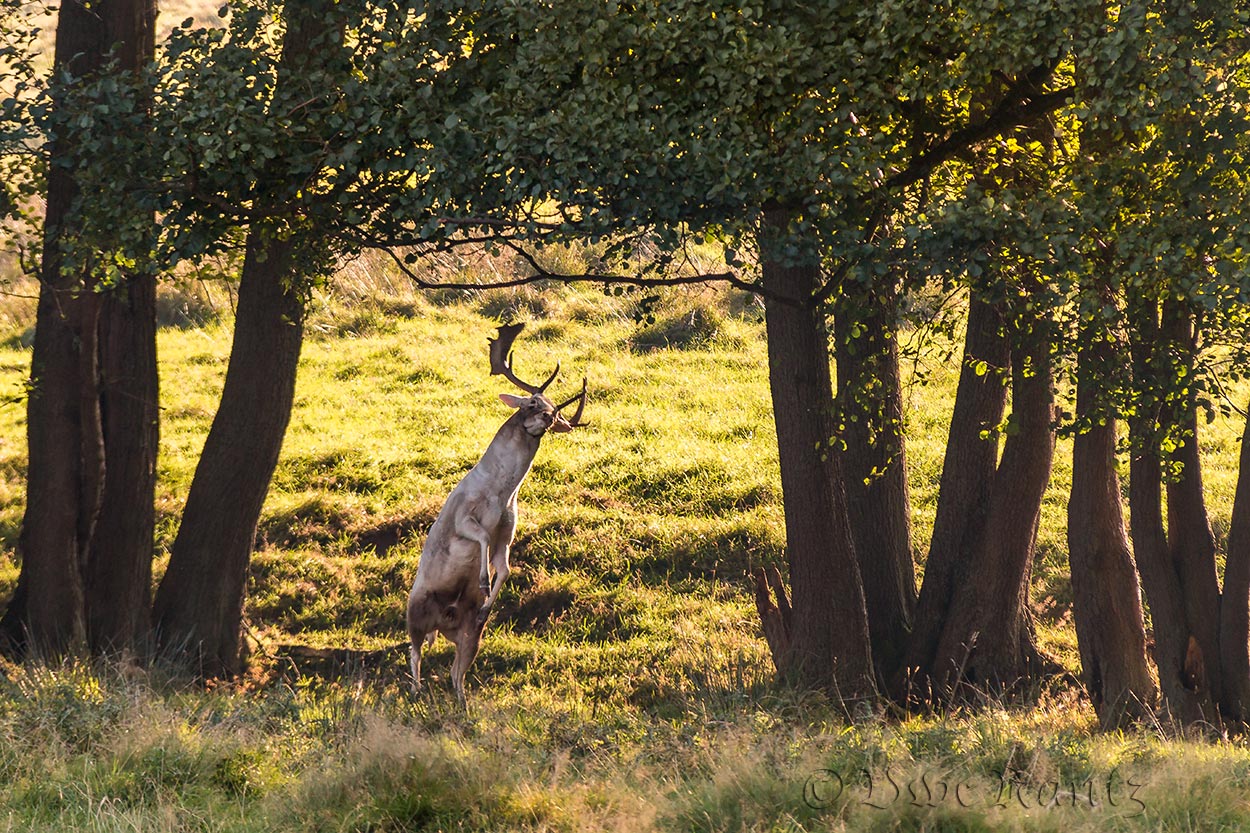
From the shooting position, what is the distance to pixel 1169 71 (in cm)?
760

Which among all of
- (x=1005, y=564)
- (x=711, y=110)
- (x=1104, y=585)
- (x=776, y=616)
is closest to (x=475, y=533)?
(x=711, y=110)

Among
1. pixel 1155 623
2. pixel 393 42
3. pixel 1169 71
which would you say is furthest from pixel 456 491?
pixel 1155 623

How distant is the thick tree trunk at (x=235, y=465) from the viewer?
451 inches

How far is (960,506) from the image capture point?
487 inches

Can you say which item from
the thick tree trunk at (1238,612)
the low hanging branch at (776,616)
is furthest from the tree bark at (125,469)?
the thick tree trunk at (1238,612)

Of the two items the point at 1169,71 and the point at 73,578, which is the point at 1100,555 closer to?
the point at 1169,71

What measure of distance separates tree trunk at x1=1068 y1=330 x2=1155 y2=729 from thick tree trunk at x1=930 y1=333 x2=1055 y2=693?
0.41 meters

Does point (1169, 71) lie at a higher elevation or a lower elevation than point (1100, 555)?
higher

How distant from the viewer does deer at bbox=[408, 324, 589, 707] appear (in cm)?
915

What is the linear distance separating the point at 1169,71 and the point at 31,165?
311 inches

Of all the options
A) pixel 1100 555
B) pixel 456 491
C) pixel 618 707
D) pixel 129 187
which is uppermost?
pixel 129 187

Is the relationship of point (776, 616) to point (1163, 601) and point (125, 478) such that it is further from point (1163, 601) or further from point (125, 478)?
point (125, 478)

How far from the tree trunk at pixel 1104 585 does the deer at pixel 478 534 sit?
4716 millimetres

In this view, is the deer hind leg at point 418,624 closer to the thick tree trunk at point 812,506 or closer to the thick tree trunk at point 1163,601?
the thick tree trunk at point 812,506
